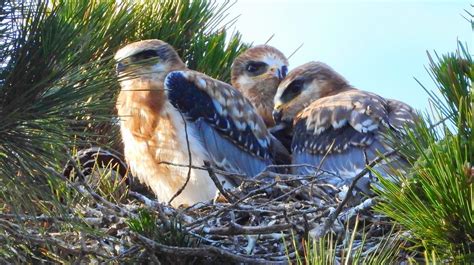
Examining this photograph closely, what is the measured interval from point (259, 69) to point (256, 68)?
42 millimetres

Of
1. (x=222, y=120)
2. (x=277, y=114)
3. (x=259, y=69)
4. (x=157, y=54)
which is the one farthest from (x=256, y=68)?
(x=157, y=54)

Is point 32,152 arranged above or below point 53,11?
below

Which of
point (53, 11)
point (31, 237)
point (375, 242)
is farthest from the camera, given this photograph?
point (375, 242)

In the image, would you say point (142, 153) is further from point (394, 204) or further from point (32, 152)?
point (394, 204)

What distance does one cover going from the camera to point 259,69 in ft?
18.4

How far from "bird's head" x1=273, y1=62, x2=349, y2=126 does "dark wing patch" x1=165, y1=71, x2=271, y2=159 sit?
1.09ft

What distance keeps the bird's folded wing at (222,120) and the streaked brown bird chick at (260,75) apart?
59cm

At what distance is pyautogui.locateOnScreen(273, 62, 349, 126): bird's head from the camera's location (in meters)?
5.27

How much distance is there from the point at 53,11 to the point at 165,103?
2118 mm

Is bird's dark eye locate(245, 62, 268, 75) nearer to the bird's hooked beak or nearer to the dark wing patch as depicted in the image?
the bird's hooked beak

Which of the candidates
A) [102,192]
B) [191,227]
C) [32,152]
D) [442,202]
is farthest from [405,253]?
[102,192]

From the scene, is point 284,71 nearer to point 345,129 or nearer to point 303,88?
point 303,88

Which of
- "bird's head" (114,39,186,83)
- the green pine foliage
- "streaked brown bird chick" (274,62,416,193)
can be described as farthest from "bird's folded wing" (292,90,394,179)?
the green pine foliage

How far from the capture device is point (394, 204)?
2.37 m
